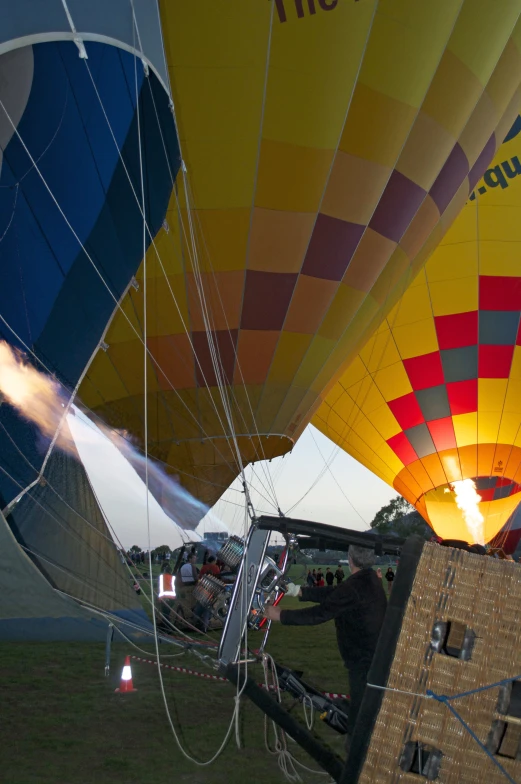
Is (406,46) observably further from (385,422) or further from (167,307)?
(385,422)

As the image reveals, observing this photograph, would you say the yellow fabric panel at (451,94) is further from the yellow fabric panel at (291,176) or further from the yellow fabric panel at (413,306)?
the yellow fabric panel at (413,306)

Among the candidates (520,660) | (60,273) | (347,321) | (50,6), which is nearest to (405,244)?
(347,321)

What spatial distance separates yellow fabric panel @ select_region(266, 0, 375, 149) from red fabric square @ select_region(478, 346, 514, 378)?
6564 millimetres

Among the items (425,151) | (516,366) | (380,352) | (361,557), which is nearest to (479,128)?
(425,151)

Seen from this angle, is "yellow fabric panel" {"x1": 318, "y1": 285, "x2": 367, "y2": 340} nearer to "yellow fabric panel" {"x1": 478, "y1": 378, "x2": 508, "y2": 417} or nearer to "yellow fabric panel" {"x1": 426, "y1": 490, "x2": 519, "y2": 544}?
"yellow fabric panel" {"x1": 478, "y1": 378, "x2": 508, "y2": 417}

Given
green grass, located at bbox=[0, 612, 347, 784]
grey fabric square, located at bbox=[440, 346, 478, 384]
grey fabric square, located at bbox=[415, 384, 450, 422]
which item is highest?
grey fabric square, located at bbox=[440, 346, 478, 384]

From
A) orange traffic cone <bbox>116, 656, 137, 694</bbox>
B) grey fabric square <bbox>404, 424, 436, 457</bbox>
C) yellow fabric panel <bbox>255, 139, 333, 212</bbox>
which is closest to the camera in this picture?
orange traffic cone <bbox>116, 656, 137, 694</bbox>

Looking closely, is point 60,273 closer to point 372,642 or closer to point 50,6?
point 50,6

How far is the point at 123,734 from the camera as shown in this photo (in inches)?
167

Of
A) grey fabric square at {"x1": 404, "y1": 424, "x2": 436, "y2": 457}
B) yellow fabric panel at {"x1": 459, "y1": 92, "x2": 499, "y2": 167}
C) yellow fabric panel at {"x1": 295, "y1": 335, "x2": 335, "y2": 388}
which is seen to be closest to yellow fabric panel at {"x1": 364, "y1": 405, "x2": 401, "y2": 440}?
grey fabric square at {"x1": 404, "y1": 424, "x2": 436, "y2": 457}

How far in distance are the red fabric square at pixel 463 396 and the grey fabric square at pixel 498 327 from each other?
0.84m

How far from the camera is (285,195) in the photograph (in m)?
7.16

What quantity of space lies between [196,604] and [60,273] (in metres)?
4.16

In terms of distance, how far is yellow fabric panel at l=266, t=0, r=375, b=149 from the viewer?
21.5 feet
